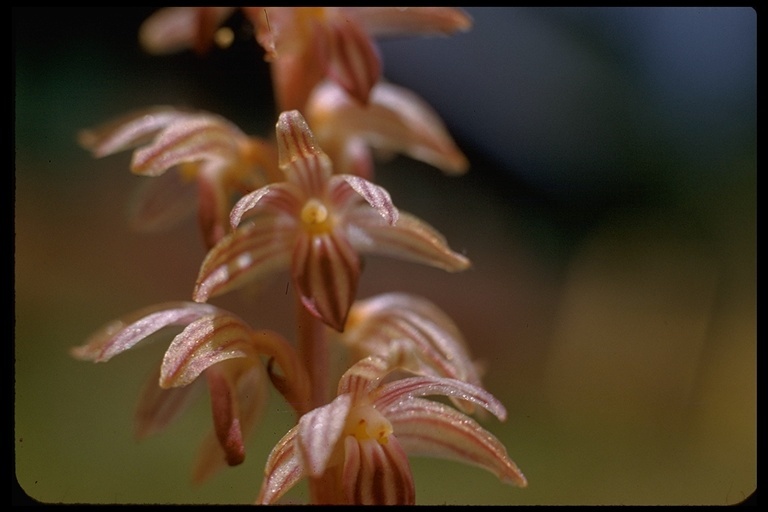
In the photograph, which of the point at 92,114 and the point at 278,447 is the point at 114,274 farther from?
the point at 278,447

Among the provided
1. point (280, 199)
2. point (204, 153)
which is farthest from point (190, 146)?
point (280, 199)

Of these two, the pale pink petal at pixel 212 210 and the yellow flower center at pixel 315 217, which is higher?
the yellow flower center at pixel 315 217

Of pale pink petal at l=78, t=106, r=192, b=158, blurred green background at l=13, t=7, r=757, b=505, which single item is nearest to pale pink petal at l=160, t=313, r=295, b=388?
pale pink petal at l=78, t=106, r=192, b=158

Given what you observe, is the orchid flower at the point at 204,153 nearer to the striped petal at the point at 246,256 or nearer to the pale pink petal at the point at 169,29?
the striped petal at the point at 246,256

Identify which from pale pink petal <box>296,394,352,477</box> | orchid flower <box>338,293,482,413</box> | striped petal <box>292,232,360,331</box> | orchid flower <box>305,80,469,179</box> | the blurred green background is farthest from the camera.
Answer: the blurred green background

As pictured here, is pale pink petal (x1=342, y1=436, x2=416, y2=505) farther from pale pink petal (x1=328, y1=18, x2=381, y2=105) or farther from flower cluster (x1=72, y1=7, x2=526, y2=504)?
pale pink petal (x1=328, y1=18, x2=381, y2=105)

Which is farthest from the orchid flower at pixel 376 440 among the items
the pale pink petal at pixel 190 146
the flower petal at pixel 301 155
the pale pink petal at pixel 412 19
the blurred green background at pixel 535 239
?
the blurred green background at pixel 535 239
